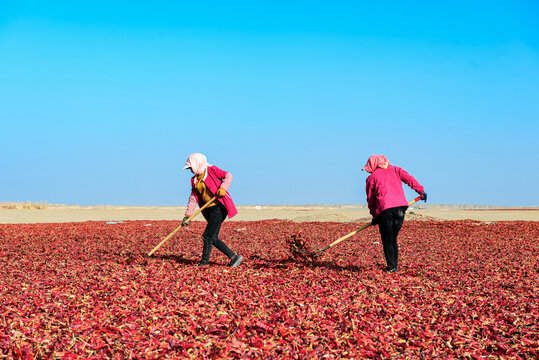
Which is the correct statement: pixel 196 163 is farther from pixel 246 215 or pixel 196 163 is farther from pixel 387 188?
pixel 246 215

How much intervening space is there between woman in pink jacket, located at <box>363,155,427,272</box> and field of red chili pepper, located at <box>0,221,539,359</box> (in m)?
0.57

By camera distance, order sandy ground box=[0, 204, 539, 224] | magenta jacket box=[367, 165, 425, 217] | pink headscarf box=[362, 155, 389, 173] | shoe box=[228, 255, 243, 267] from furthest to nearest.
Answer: sandy ground box=[0, 204, 539, 224], shoe box=[228, 255, 243, 267], pink headscarf box=[362, 155, 389, 173], magenta jacket box=[367, 165, 425, 217]

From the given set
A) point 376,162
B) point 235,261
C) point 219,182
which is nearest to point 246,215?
point 235,261

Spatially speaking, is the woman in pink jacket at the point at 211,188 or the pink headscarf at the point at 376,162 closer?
the pink headscarf at the point at 376,162

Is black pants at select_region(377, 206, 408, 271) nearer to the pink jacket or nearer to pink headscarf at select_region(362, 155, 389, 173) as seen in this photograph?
pink headscarf at select_region(362, 155, 389, 173)

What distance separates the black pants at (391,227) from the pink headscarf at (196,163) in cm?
290

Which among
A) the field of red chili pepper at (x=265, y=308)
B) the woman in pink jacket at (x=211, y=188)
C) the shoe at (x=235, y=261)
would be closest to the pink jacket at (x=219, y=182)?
the woman in pink jacket at (x=211, y=188)

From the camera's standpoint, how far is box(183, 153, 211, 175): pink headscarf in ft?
24.0

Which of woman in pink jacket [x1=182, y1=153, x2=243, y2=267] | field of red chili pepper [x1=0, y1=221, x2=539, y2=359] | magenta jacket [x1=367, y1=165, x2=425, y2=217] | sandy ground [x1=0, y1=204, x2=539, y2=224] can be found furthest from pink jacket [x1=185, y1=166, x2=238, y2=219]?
sandy ground [x1=0, y1=204, x2=539, y2=224]

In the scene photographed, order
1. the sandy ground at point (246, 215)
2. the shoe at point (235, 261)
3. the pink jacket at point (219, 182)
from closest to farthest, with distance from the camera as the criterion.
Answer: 1. the pink jacket at point (219, 182)
2. the shoe at point (235, 261)
3. the sandy ground at point (246, 215)

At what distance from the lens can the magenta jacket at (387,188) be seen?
6.99 meters

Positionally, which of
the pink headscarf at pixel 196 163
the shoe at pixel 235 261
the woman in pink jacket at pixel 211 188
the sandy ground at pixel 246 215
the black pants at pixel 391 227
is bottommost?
the sandy ground at pixel 246 215

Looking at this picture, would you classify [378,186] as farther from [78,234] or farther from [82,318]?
[78,234]

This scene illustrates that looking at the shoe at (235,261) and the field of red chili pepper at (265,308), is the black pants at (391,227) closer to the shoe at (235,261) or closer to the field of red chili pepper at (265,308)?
the field of red chili pepper at (265,308)
